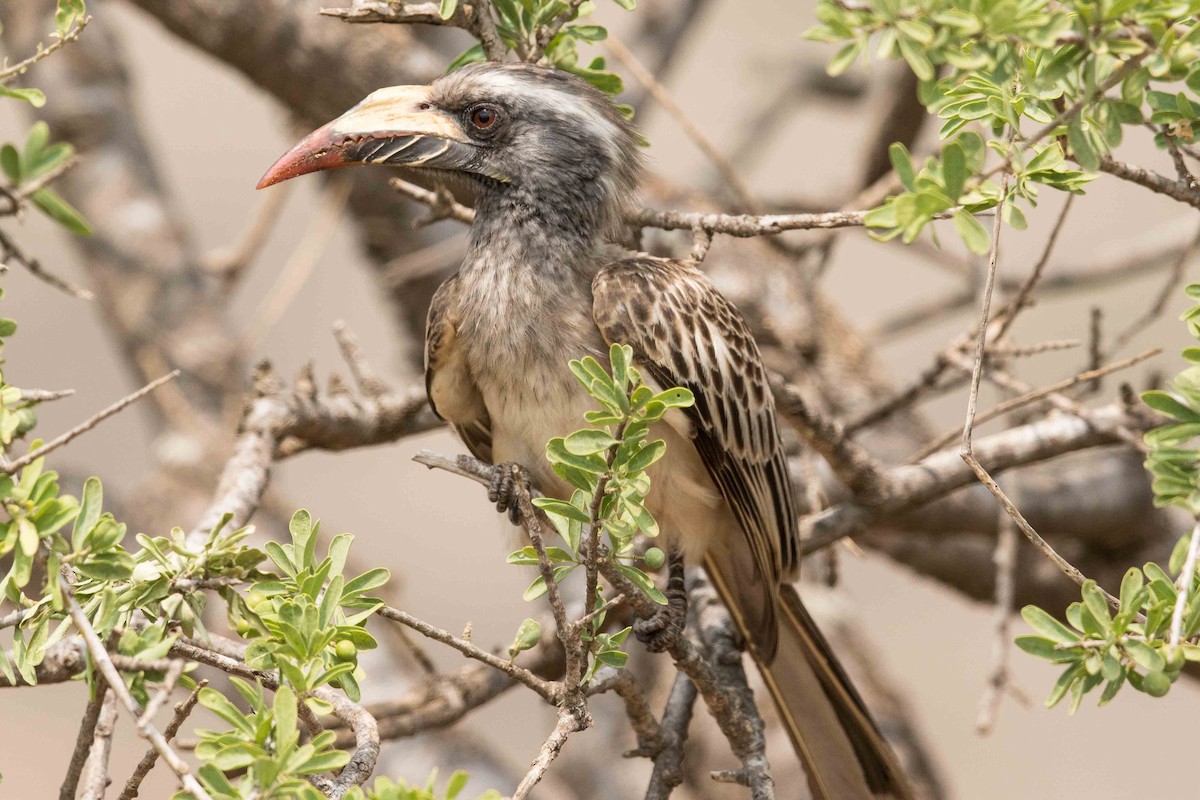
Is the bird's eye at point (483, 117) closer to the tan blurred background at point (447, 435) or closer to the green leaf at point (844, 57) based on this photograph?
the green leaf at point (844, 57)

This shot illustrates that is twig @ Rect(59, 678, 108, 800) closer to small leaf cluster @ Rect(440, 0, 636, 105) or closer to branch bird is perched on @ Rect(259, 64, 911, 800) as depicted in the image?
branch bird is perched on @ Rect(259, 64, 911, 800)

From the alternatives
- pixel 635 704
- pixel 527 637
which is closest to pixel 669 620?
pixel 635 704

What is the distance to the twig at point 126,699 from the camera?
139 cm

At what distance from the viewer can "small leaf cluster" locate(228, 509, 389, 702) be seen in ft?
5.38

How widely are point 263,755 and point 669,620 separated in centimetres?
116

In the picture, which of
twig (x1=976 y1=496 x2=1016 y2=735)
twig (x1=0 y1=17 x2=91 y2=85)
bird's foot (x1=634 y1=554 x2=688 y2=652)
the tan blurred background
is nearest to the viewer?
twig (x1=0 y1=17 x2=91 y2=85)

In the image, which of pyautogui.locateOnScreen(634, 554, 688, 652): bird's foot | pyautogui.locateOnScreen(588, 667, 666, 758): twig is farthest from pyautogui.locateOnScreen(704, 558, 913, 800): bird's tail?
pyautogui.locateOnScreen(588, 667, 666, 758): twig

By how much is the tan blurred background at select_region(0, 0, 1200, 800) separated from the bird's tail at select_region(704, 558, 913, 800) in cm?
338

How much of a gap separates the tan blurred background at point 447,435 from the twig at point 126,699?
4998 millimetres

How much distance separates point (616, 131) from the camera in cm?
297

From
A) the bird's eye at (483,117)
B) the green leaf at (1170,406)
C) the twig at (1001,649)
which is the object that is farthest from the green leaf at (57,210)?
the twig at (1001,649)

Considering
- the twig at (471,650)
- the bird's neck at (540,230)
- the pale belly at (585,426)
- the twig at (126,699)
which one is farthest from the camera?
the bird's neck at (540,230)

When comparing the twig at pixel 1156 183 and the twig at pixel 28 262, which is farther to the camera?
the twig at pixel 28 262

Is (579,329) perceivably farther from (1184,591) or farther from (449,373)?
(1184,591)
